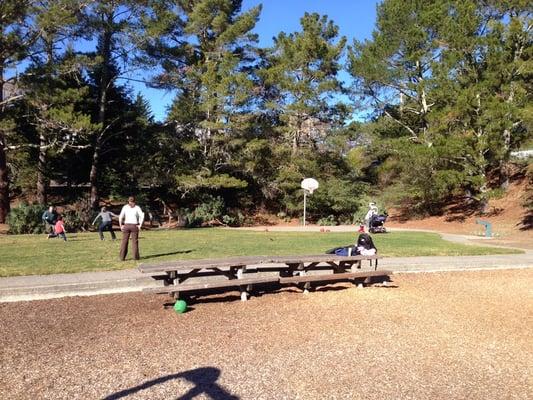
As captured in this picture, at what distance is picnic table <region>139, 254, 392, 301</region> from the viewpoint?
8266 mm

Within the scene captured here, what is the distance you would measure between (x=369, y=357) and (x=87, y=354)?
128 inches

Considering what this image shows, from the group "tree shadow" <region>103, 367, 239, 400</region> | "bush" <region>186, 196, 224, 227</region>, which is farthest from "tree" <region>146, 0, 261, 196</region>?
"tree shadow" <region>103, 367, 239, 400</region>

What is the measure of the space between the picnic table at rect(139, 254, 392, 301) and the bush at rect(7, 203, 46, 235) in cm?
1718

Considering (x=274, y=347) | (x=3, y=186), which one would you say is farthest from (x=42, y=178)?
(x=274, y=347)

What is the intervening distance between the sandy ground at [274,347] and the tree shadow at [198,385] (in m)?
0.02

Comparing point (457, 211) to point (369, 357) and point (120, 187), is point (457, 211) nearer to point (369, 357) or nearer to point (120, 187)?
point (120, 187)

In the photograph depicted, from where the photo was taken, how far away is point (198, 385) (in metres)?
4.77

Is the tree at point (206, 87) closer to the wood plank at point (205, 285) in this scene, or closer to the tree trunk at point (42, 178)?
the tree trunk at point (42, 178)

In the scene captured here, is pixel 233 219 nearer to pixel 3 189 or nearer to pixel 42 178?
pixel 42 178

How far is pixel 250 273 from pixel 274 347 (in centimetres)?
411

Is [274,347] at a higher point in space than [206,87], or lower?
lower

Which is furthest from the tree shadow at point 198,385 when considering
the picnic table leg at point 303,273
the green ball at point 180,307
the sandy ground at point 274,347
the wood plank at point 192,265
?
the picnic table leg at point 303,273

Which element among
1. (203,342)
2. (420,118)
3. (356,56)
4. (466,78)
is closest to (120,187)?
(356,56)

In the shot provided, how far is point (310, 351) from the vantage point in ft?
19.1
